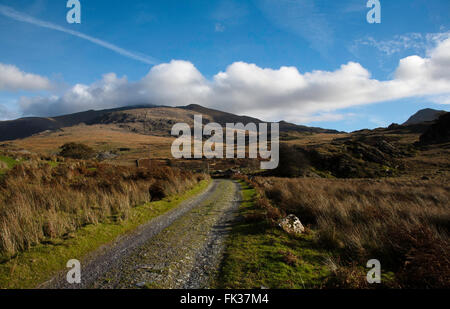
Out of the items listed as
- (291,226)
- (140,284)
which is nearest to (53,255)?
(140,284)

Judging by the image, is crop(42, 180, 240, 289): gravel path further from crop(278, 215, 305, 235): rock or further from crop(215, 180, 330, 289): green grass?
crop(278, 215, 305, 235): rock

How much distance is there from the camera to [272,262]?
5.92m

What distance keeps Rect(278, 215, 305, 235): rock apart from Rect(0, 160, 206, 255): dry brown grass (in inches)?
281

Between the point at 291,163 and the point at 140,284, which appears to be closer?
the point at 140,284

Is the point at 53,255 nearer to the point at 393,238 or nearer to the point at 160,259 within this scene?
the point at 160,259

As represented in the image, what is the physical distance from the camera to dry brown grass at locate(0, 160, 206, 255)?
278 inches

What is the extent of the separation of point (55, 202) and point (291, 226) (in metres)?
10.2

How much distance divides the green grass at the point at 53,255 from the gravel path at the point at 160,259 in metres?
0.43

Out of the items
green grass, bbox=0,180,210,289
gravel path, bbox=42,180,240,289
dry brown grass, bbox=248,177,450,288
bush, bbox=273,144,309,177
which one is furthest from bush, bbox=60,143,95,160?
dry brown grass, bbox=248,177,450,288

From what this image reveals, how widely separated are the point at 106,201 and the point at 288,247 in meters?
9.10

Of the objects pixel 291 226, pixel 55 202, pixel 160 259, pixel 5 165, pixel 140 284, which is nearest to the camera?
pixel 140 284

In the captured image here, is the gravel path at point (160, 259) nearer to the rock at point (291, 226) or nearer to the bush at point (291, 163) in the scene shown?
the rock at point (291, 226)

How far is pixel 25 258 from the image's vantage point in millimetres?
6031
